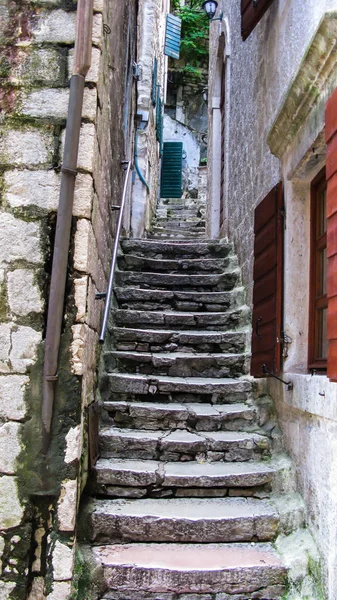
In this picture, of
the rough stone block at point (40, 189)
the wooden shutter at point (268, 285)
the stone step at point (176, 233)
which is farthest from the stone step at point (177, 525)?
the stone step at point (176, 233)

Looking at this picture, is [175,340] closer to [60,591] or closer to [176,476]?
[176,476]

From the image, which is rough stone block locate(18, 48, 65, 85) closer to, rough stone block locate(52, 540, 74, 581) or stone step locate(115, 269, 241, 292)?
rough stone block locate(52, 540, 74, 581)

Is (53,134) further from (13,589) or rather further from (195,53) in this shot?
(195,53)

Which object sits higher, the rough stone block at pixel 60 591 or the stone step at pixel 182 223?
the stone step at pixel 182 223

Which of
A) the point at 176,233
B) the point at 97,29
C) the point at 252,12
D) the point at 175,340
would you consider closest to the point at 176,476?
the point at 175,340

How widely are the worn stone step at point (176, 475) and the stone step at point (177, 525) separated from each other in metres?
0.17

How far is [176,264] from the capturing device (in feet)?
18.6

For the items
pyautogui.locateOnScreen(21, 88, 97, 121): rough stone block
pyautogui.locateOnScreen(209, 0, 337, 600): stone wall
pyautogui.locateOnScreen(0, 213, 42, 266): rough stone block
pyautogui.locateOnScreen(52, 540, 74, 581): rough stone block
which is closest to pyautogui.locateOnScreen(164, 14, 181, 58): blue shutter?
pyautogui.locateOnScreen(209, 0, 337, 600): stone wall

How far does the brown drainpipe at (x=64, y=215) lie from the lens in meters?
2.48

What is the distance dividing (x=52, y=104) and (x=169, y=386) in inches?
86.4

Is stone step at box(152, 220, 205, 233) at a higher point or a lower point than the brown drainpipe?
higher

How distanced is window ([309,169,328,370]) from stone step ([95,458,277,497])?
787 millimetres

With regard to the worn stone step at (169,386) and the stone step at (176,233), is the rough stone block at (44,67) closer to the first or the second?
the worn stone step at (169,386)

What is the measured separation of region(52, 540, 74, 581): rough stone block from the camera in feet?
7.90
